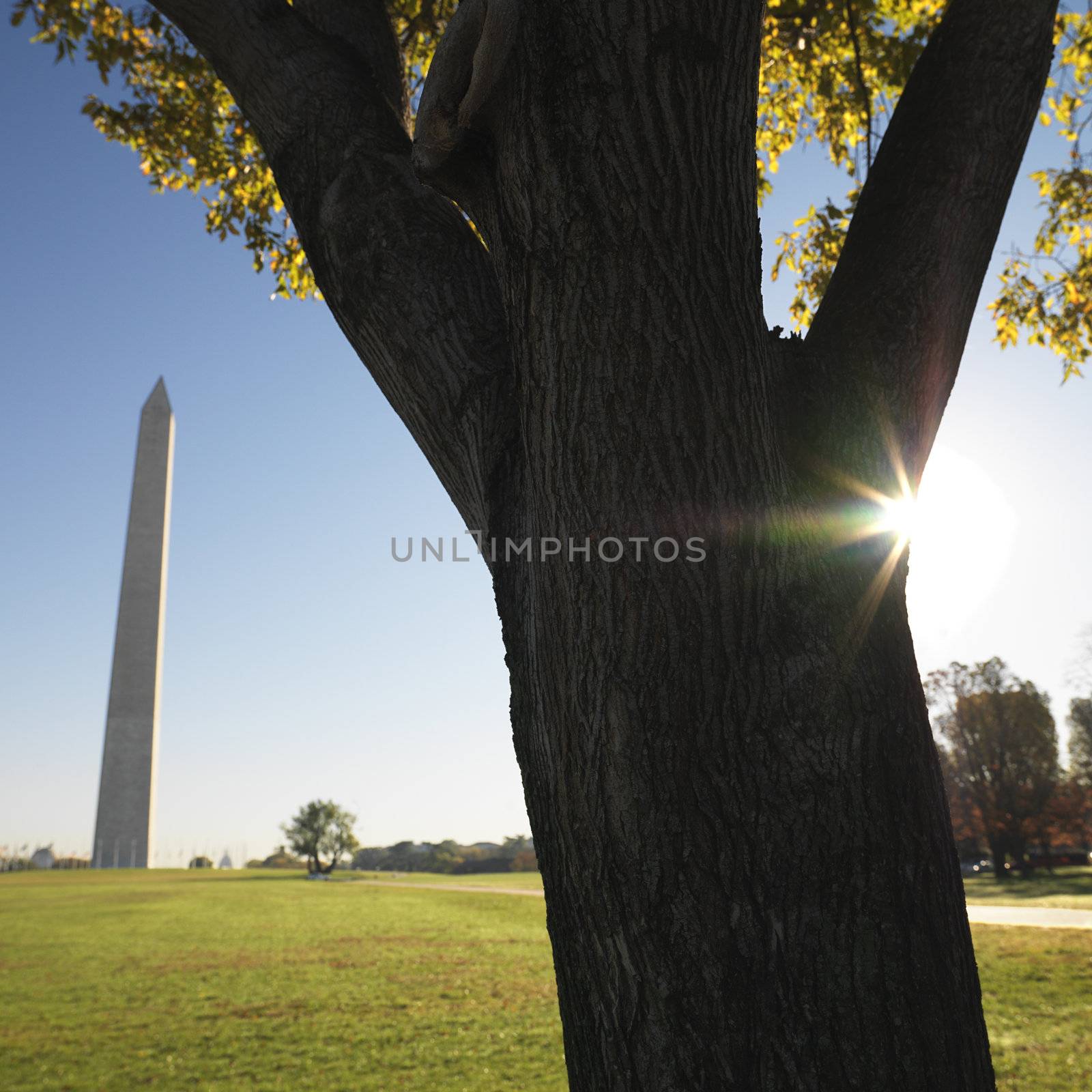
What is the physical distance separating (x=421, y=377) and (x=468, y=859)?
51.7 meters

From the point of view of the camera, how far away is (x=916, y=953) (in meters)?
1.43

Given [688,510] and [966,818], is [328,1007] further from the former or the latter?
[966,818]

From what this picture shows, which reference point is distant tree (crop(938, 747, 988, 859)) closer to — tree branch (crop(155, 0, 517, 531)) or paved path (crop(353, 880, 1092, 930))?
paved path (crop(353, 880, 1092, 930))

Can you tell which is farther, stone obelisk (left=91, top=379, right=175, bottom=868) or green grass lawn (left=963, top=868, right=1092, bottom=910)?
stone obelisk (left=91, top=379, right=175, bottom=868)

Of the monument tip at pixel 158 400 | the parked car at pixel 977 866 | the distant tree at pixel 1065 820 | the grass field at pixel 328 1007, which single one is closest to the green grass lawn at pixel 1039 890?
the parked car at pixel 977 866

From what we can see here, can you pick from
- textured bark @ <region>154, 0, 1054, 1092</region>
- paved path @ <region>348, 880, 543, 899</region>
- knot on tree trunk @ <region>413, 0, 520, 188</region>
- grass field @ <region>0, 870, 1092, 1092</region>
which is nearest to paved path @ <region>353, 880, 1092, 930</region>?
grass field @ <region>0, 870, 1092, 1092</region>

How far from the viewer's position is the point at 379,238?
2.11 meters

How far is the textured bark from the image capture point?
140 centimetres

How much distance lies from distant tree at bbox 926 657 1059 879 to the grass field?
81.7 ft

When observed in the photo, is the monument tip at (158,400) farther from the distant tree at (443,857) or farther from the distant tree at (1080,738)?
the distant tree at (1080,738)

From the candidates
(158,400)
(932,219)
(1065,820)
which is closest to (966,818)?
(1065,820)

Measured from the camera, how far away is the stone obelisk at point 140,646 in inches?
1214

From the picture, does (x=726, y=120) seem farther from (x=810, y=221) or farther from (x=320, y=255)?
(x=810, y=221)

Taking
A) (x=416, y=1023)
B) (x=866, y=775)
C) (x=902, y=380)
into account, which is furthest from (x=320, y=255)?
(x=416, y=1023)
